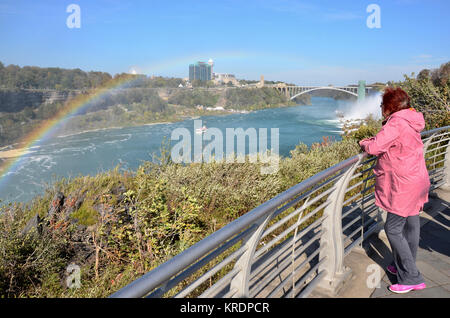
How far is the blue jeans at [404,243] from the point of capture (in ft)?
6.37

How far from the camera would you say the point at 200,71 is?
95.0 m

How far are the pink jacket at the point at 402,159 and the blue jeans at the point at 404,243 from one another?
0.24ft

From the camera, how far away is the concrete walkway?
2.00 meters

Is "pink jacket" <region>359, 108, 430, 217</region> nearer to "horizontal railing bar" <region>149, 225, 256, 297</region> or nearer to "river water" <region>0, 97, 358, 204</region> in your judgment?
"horizontal railing bar" <region>149, 225, 256, 297</region>

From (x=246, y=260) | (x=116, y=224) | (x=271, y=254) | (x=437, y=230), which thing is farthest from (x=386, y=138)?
(x=116, y=224)

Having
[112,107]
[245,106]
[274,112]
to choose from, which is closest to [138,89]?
[112,107]

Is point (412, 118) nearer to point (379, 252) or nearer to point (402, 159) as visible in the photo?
point (402, 159)

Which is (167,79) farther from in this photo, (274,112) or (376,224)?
(376,224)

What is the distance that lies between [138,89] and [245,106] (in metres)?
21.5

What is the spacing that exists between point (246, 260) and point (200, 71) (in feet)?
320

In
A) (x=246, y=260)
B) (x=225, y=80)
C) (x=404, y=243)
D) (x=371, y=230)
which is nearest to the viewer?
(x=246, y=260)

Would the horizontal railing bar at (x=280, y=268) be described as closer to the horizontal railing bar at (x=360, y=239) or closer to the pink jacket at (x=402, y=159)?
the horizontal railing bar at (x=360, y=239)

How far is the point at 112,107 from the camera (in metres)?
56.7
